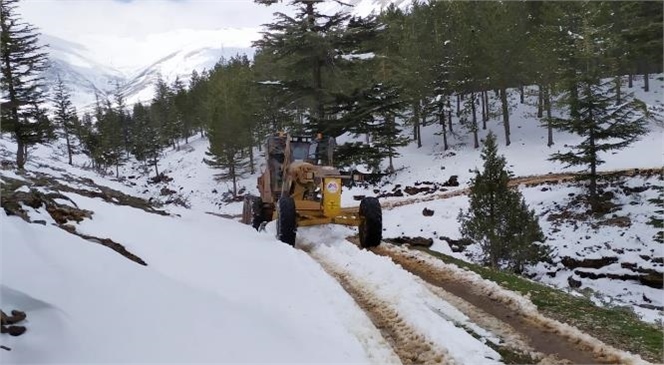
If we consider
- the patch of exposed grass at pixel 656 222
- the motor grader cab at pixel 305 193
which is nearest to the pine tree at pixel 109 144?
the motor grader cab at pixel 305 193

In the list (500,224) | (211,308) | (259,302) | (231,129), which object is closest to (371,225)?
(259,302)

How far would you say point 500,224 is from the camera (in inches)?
627

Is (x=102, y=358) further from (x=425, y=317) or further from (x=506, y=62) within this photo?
(x=506, y=62)

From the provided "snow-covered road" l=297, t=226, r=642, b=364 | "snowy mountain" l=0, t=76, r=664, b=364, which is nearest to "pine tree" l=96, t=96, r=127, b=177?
"snowy mountain" l=0, t=76, r=664, b=364

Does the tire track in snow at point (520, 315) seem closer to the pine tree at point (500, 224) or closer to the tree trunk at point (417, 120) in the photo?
the pine tree at point (500, 224)

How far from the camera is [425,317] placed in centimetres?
650

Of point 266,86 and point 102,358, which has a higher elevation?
point 266,86

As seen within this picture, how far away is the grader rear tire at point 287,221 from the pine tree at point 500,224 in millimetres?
6601

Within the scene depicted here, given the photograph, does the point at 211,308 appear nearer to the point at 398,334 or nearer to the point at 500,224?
the point at 398,334

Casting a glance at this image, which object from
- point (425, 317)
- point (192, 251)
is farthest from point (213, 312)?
point (192, 251)

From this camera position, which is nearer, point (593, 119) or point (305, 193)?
point (305, 193)

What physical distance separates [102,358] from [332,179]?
29.6 ft

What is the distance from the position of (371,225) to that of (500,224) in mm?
5904

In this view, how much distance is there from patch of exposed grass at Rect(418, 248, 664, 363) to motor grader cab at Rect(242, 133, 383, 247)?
4.60m
